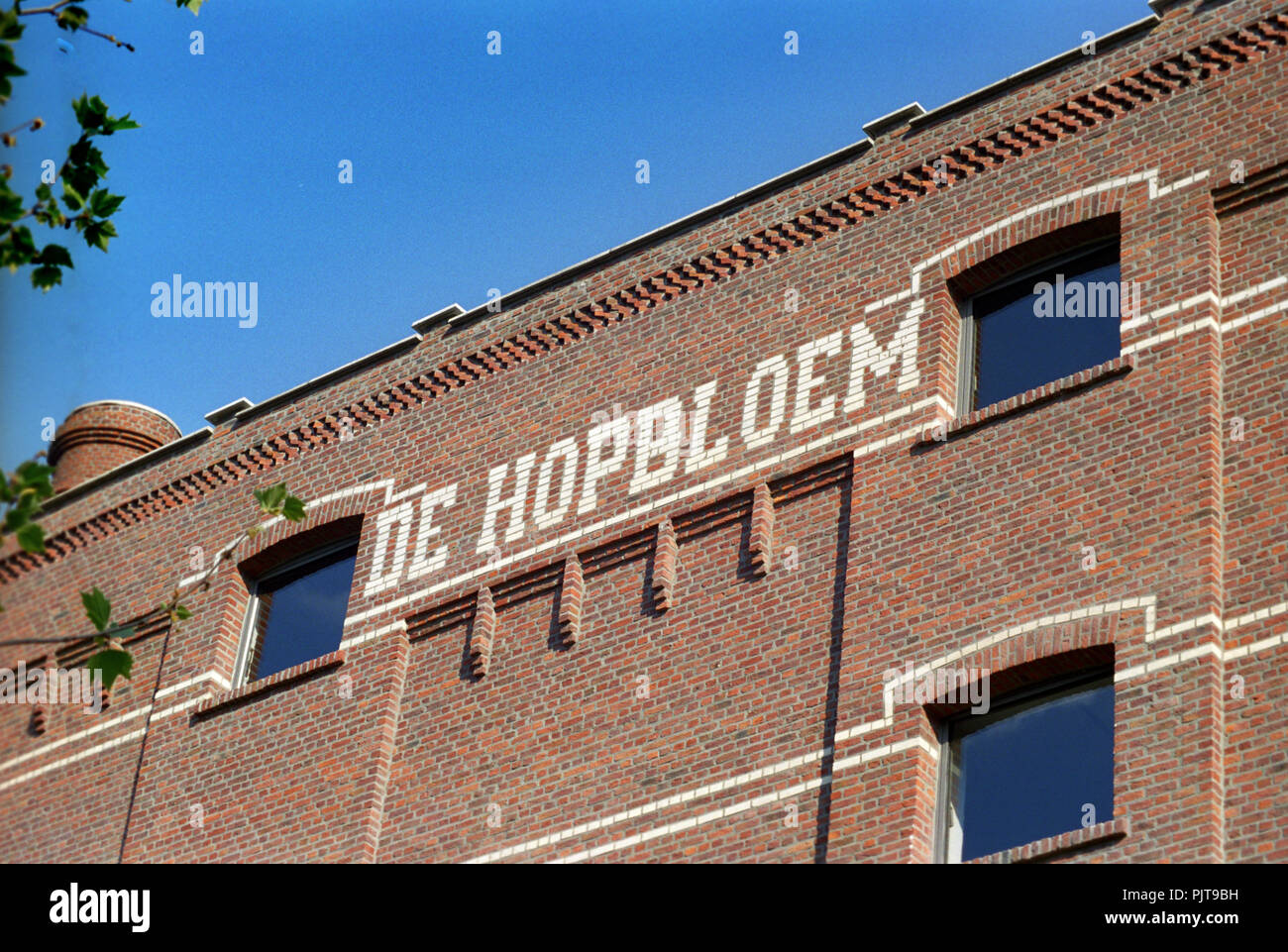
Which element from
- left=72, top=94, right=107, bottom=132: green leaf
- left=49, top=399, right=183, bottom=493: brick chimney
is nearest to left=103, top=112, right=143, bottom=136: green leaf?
left=72, top=94, right=107, bottom=132: green leaf

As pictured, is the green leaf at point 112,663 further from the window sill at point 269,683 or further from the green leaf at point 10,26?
the window sill at point 269,683

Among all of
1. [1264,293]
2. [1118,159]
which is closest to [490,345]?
[1118,159]

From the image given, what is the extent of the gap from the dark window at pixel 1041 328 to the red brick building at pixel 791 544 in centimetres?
6

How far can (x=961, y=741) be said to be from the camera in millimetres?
15266

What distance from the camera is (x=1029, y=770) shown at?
48.4ft

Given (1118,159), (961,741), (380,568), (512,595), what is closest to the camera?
(961,741)

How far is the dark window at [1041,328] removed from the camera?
16.8 metres

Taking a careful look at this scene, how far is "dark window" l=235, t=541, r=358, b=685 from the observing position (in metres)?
20.1

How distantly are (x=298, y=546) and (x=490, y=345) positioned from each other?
288cm

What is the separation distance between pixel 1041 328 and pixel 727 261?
10.9ft

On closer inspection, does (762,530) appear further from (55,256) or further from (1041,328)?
(55,256)

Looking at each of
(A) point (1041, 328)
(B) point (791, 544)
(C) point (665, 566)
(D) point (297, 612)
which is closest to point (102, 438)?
(D) point (297, 612)

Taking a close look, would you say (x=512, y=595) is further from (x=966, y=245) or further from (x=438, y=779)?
(x=966, y=245)

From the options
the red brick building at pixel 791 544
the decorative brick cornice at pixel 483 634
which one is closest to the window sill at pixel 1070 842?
the red brick building at pixel 791 544
